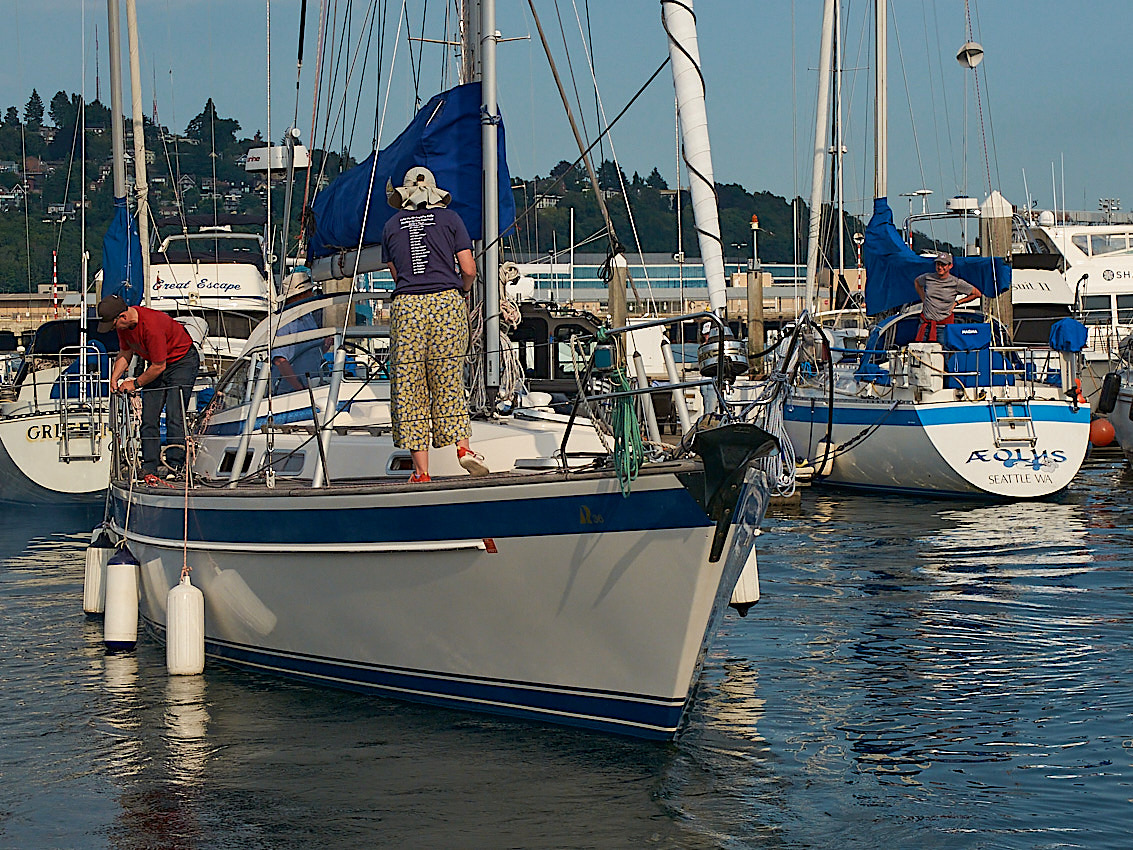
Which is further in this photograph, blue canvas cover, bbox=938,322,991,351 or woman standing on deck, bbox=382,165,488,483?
blue canvas cover, bbox=938,322,991,351

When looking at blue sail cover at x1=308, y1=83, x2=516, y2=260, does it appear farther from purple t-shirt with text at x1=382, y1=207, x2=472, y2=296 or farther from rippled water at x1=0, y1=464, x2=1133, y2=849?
rippled water at x1=0, y1=464, x2=1133, y2=849

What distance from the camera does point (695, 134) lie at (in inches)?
240

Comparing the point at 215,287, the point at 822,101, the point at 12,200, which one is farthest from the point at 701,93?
the point at 12,200

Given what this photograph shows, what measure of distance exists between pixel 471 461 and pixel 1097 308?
2317cm

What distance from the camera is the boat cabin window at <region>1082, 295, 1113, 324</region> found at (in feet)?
91.1

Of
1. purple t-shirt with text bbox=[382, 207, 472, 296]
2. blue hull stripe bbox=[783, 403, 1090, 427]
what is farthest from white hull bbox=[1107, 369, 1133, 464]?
purple t-shirt with text bbox=[382, 207, 472, 296]

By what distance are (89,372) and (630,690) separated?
12735 millimetres

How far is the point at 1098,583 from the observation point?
11117 millimetres

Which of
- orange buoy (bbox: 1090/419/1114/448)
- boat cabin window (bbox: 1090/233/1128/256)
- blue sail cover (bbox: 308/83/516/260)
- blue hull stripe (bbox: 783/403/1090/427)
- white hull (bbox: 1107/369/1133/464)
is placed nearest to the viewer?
blue sail cover (bbox: 308/83/516/260)

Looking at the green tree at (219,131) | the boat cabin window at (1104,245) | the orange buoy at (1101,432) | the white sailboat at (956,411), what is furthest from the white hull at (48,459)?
the green tree at (219,131)

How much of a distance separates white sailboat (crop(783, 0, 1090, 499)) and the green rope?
9024 millimetres

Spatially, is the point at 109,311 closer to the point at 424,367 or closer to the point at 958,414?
the point at 424,367

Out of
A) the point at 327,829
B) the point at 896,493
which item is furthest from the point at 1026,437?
the point at 327,829

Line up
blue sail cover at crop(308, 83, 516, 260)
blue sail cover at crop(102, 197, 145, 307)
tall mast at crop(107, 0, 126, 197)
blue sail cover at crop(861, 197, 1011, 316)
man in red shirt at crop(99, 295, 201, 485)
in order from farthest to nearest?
tall mast at crop(107, 0, 126, 197)
blue sail cover at crop(861, 197, 1011, 316)
blue sail cover at crop(102, 197, 145, 307)
man in red shirt at crop(99, 295, 201, 485)
blue sail cover at crop(308, 83, 516, 260)
